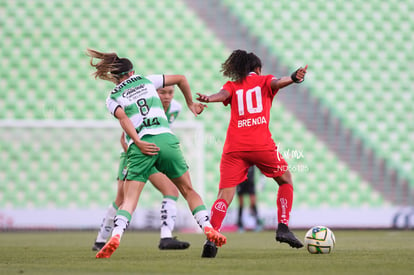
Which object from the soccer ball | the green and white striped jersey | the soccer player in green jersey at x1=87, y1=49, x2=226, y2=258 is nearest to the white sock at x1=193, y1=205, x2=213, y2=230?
the soccer player in green jersey at x1=87, y1=49, x2=226, y2=258

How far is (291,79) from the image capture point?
204 inches

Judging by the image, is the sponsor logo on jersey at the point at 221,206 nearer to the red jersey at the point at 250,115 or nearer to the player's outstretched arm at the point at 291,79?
the red jersey at the point at 250,115

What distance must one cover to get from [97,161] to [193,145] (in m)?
1.92

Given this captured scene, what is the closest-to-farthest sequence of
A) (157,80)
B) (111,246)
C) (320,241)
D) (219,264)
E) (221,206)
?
(219,264)
(111,246)
(157,80)
(221,206)
(320,241)

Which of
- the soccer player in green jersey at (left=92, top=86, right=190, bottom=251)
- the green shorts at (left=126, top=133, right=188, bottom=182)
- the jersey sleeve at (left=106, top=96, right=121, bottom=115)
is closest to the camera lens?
the green shorts at (left=126, top=133, right=188, bottom=182)

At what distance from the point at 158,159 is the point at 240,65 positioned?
111 centimetres

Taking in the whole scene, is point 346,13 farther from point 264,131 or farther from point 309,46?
point 264,131

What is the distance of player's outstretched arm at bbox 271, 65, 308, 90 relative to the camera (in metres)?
5.07

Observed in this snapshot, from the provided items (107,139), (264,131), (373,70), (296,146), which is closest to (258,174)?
(296,146)

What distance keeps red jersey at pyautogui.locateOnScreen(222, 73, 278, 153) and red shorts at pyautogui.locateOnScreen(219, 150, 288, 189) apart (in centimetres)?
4

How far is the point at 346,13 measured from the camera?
48.9ft

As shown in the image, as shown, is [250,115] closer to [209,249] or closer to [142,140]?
[142,140]

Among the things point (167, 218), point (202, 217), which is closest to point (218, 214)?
point (202, 217)

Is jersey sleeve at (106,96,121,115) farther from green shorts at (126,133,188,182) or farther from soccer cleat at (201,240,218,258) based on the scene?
soccer cleat at (201,240,218,258)
